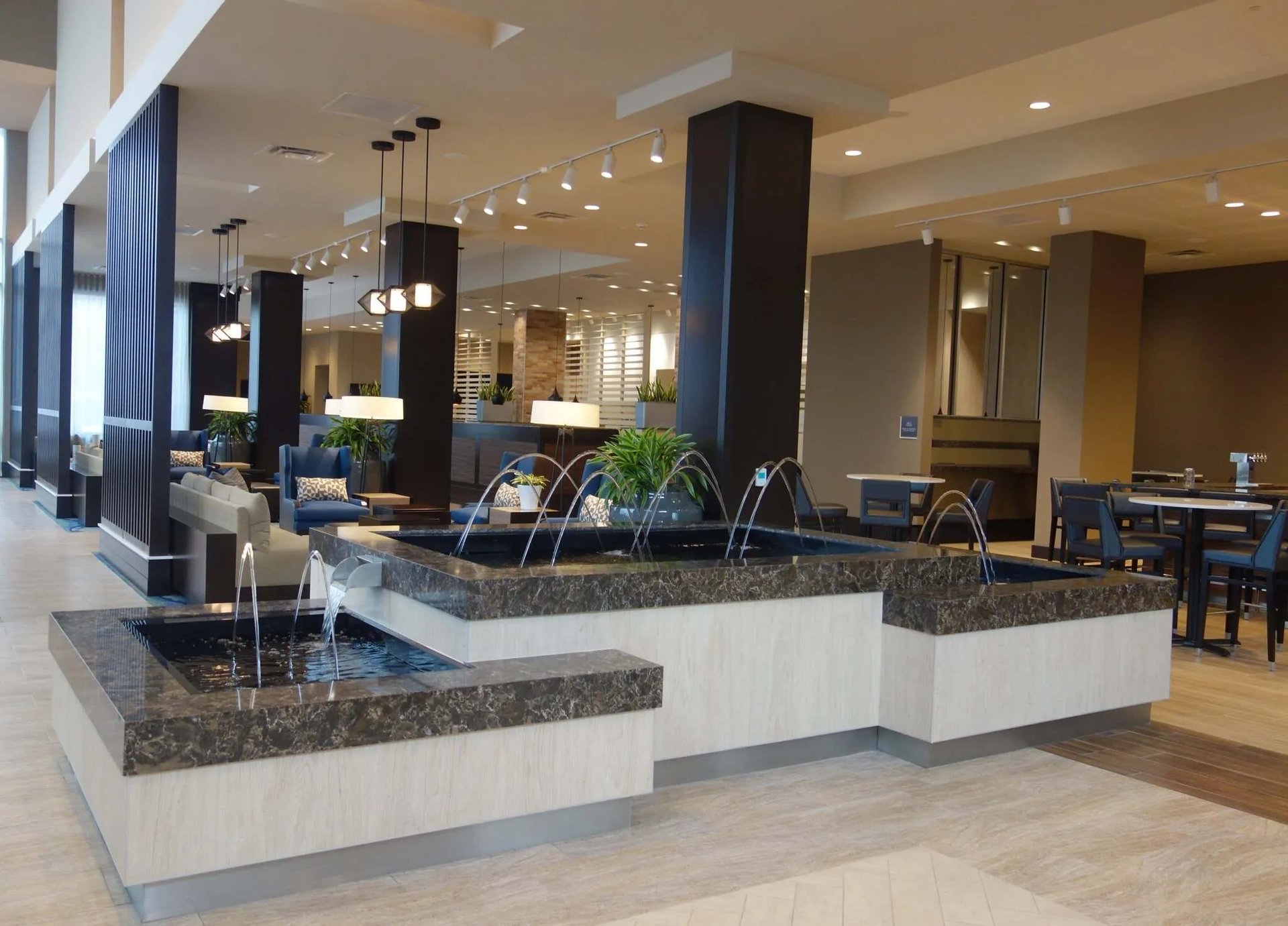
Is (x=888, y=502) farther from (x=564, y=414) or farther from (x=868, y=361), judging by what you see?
(x=868, y=361)

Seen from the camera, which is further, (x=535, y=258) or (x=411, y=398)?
(x=535, y=258)

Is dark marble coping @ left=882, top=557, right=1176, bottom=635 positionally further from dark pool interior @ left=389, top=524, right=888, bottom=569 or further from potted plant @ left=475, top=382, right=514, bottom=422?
potted plant @ left=475, top=382, right=514, bottom=422

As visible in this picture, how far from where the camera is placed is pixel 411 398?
10625 millimetres

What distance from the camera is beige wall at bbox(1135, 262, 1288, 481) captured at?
12.0 meters

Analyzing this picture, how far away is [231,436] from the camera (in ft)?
50.9

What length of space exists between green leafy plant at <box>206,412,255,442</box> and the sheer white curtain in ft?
13.7

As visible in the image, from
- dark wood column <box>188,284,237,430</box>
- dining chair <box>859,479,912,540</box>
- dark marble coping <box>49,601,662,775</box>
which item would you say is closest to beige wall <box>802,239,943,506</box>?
dining chair <box>859,479,912,540</box>

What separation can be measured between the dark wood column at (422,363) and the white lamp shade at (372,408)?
104cm

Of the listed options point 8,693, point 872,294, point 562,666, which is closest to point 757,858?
point 562,666

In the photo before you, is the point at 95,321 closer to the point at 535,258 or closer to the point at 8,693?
the point at 535,258

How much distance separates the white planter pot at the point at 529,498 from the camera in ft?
28.8

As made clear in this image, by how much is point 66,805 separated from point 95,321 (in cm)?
1751

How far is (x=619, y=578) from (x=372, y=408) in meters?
6.09

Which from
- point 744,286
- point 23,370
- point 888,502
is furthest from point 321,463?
point 23,370
